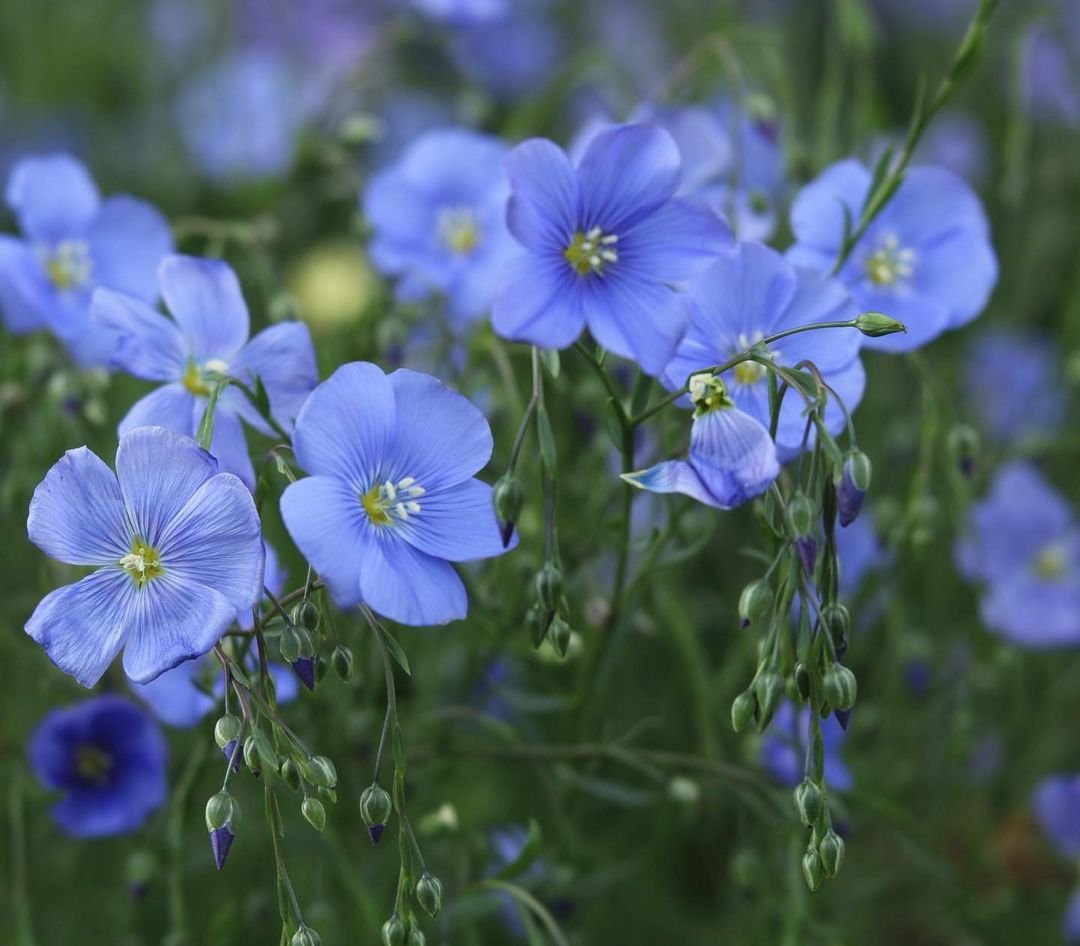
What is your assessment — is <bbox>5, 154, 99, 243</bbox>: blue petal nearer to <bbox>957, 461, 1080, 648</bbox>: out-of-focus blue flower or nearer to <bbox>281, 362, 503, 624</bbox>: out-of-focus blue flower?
<bbox>281, 362, 503, 624</bbox>: out-of-focus blue flower

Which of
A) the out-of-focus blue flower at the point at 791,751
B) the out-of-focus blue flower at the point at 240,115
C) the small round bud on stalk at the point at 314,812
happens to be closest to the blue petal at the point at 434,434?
the small round bud on stalk at the point at 314,812

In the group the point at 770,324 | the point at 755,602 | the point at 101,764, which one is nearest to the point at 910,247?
the point at 770,324

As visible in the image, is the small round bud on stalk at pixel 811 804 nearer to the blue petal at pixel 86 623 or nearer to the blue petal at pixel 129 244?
the blue petal at pixel 86 623

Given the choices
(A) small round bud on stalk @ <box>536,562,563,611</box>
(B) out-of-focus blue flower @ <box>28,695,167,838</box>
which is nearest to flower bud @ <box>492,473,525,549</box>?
(A) small round bud on stalk @ <box>536,562,563,611</box>

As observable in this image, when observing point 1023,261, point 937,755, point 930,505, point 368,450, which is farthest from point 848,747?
point 1023,261

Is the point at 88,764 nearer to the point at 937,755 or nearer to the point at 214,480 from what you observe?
the point at 214,480

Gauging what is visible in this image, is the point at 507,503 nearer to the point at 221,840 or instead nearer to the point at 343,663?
the point at 343,663
